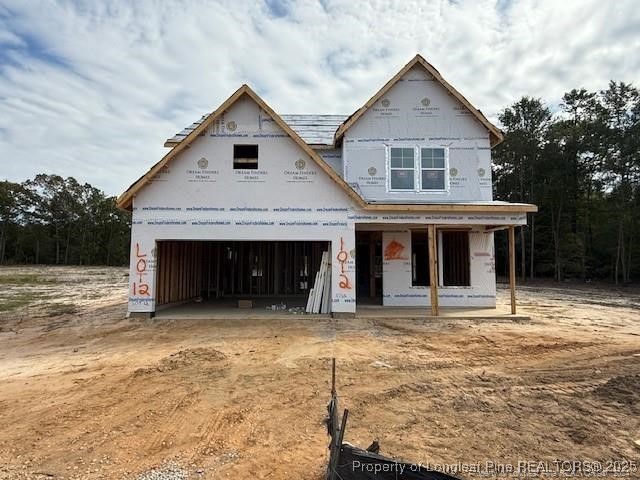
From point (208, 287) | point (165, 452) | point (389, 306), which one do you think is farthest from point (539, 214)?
point (165, 452)

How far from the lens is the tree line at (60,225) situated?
1987 inches

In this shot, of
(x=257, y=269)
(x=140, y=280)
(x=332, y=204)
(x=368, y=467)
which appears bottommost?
(x=368, y=467)

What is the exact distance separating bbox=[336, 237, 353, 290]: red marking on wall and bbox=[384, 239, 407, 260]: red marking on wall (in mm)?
2473

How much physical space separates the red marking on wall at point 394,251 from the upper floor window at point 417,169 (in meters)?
1.96

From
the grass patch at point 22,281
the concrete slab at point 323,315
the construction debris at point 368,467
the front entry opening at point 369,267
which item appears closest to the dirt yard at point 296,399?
the construction debris at point 368,467

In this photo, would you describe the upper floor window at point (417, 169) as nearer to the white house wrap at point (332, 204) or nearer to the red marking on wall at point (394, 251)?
the white house wrap at point (332, 204)

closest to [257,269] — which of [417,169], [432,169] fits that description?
[417,169]

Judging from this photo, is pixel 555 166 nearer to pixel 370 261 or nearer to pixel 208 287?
pixel 370 261

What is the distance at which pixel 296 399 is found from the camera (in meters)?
5.01

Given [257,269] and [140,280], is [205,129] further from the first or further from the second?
[257,269]

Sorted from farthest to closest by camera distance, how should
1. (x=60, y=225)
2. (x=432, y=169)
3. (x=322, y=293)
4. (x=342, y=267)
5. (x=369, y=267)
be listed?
(x=60, y=225)
(x=369, y=267)
(x=432, y=169)
(x=322, y=293)
(x=342, y=267)

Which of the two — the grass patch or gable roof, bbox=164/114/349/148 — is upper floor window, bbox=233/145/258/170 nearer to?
gable roof, bbox=164/114/349/148

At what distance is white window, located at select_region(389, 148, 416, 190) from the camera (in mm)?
13141

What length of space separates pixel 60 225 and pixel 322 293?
55205mm
